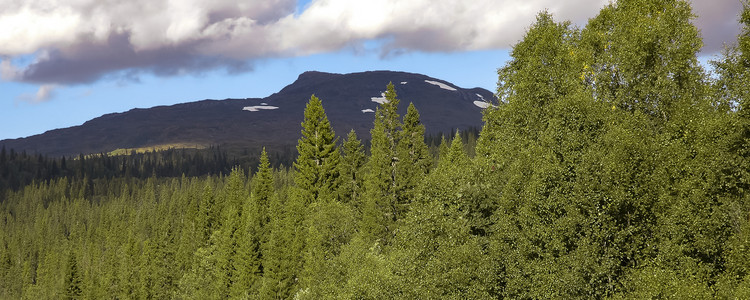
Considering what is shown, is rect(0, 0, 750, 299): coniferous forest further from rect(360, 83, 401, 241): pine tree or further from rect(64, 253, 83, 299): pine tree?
rect(64, 253, 83, 299): pine tree

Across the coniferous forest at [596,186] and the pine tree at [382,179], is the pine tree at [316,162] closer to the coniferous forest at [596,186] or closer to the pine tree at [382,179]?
the pine tree at [382,179]

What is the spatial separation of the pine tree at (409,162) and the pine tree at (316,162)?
30.0ft

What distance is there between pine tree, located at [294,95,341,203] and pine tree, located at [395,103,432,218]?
9.14m

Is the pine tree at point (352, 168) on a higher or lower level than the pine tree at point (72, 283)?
higher

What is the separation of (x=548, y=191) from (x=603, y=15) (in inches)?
721

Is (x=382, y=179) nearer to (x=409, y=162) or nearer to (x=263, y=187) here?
(x=409, y=162)

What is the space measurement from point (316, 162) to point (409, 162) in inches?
505

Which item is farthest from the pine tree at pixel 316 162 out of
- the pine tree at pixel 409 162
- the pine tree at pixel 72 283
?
the pine tree at pixel 72 283

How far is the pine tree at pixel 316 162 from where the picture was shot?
70938 millimetres

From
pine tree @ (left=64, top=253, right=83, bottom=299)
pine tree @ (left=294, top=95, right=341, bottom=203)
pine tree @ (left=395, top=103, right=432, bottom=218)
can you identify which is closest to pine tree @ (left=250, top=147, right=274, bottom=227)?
pine tree @ (left=294, top=95, right=341, bottom=203)

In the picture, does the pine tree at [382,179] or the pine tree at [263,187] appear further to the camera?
the pine tree at [263,187]

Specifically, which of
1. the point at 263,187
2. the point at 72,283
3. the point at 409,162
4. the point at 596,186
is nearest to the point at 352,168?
the point at 409,162

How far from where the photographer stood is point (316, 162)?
2808 inches

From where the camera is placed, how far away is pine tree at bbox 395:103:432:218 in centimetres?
6475
